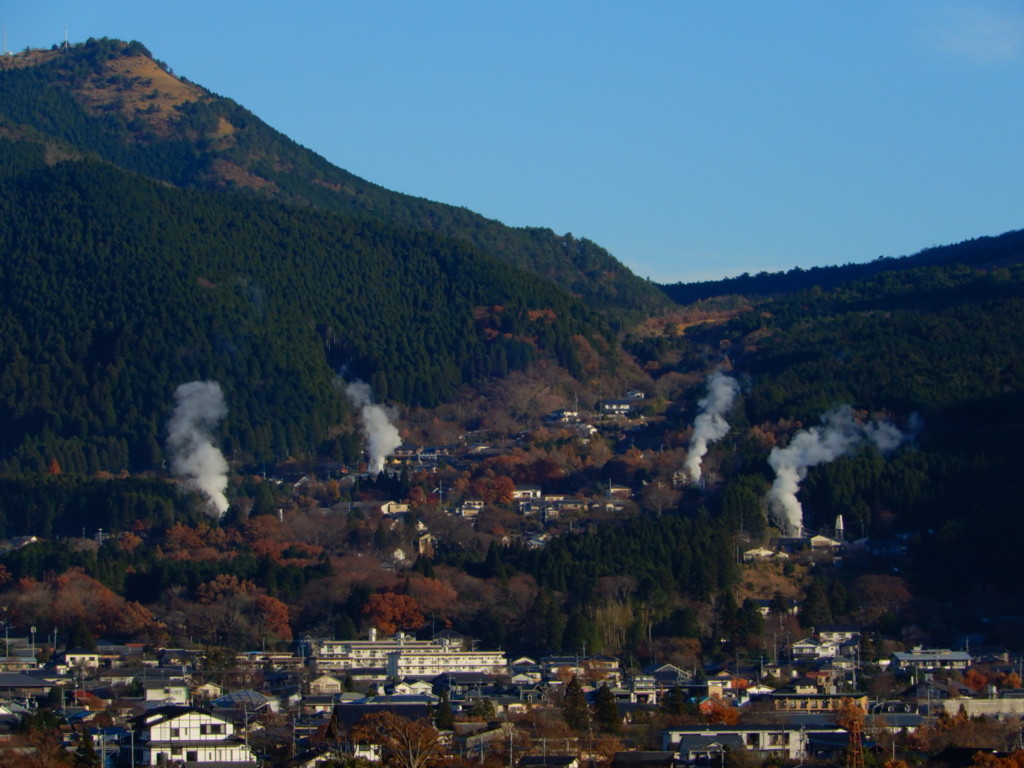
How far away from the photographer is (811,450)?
100 meters

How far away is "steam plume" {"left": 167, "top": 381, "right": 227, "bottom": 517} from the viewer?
4200 inches

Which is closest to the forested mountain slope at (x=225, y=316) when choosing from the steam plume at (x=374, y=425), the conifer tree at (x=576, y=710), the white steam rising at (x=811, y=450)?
the steam plume at (x=374, y=425)

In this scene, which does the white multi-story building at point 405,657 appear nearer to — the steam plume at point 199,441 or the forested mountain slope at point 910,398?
the forested mountain slope at point 910,398

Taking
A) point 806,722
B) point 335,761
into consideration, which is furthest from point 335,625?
point 335,761

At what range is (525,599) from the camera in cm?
7969

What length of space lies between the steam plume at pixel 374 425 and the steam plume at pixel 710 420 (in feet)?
51.0

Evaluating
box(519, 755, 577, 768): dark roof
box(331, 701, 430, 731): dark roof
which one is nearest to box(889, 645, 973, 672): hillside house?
box(331, 701, 430, 731): dark roof

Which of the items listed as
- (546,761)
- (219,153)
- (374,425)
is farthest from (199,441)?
(546,761)

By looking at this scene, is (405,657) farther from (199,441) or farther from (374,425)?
(374,425)

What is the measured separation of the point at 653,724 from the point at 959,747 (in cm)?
937

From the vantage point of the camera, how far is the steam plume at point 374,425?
118 metres

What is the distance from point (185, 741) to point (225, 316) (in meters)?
76.5

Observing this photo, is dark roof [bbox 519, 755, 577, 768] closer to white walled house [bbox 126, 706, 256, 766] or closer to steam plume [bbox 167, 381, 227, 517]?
white walled house [bbox 126, 706, 256, 766]

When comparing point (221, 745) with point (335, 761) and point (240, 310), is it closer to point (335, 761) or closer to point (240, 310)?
point (335, 761)
